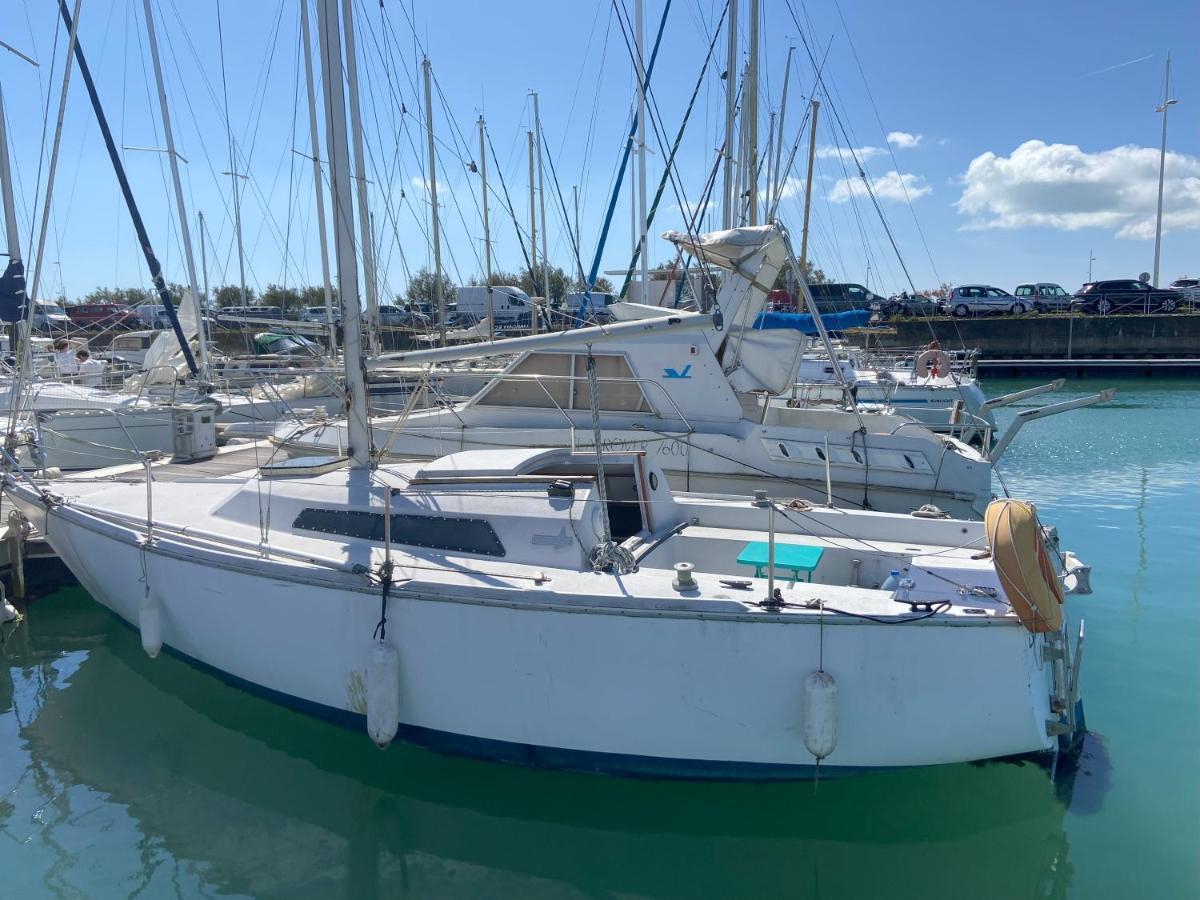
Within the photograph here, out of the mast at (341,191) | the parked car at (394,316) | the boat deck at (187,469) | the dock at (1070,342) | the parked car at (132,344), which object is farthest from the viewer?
the dock at (1070,342)

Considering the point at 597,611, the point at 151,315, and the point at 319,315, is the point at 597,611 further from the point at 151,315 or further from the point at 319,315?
the point at 151,315

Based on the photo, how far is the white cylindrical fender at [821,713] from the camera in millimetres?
4730

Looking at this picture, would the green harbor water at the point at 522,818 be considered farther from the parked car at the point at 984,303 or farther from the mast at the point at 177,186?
the parked car at the point at 984,303

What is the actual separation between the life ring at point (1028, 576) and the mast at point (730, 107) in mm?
11438

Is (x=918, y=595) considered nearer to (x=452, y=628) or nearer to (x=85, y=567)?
(x=452, y=628)

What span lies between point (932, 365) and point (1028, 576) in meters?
17.5

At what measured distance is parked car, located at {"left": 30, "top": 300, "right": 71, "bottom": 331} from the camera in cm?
2300

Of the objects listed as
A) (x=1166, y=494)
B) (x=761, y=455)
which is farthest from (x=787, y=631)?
(x=1166, y=494)

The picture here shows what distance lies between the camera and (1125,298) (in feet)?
117

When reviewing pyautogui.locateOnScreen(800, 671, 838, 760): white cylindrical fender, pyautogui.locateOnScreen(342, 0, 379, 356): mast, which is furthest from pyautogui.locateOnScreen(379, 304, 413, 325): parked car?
pyautogui.locateOnScreen(800, 671, 838, 760): white cylindrical fender

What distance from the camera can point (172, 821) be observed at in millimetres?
5641

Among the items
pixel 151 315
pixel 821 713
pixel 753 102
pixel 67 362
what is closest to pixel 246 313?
pixel 67 362

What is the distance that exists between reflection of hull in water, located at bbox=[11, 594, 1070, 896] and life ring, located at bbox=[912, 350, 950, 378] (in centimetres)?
1631

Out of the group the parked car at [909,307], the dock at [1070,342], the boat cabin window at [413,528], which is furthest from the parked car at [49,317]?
the parked car at [909,307]
